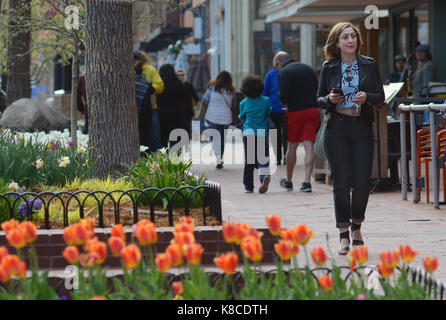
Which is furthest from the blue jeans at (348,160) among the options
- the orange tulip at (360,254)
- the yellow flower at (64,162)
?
the orange tulip at (360,254)

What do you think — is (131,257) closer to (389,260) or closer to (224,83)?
(389,260)

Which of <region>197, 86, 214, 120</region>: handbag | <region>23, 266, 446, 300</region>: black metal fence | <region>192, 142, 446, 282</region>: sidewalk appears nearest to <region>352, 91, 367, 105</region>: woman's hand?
<region>192, 142, 446, 282</region>: sidewalk

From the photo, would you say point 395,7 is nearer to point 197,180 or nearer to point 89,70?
point 89,70

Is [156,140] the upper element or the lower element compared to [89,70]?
lower

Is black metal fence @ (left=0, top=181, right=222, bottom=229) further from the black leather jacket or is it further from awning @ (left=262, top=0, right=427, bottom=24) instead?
awning @ (left=262, top=0, right=427, bottom=24)

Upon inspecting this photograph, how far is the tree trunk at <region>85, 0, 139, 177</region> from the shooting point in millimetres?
9555

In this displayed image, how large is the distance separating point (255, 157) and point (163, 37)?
4496 cm

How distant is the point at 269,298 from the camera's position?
386cm

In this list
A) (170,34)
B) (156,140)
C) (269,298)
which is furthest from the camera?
(170,34)

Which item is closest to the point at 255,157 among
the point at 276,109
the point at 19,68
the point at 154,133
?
the point at 154,133

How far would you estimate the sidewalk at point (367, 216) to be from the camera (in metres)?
7.73

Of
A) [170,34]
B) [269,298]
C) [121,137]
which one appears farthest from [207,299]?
[170,34]

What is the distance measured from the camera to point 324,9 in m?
23.8

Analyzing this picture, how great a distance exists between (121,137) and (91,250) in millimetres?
5960
